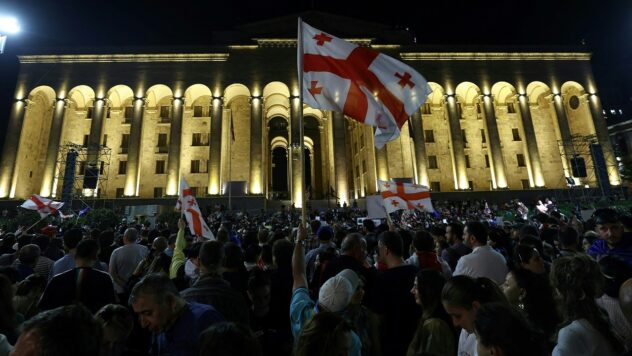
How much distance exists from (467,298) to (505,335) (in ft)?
2.06

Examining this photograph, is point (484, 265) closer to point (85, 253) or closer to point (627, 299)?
point (627, 299)

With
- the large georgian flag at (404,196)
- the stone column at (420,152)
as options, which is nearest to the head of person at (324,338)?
the large georgian flag at (404,196)

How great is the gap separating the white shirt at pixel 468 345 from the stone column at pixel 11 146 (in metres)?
39.7

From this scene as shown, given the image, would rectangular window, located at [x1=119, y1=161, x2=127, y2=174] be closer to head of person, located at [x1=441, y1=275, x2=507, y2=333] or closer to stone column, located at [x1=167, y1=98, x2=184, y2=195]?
stone column, located at [x1=167, y1=98, x2=184, y2=195]

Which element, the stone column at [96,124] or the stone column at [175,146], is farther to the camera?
the stone column at [96,124]

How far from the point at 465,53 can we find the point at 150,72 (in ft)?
111

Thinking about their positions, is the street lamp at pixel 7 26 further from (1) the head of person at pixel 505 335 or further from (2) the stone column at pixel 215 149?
(1) the head of person at pixel 505 335

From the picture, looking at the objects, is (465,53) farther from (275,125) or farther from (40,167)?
(40,167)

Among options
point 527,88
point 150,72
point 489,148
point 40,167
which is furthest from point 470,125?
point 40,167

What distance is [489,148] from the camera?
3416 centimetres

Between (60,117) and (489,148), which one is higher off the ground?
(60,117)

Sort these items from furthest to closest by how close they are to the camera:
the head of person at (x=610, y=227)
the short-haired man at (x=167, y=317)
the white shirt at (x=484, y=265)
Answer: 1. the head of person at (x=610, y=227)
2. the white shirt at (x=484, y=265)
3. the short-haired man at (x=167, y=317)

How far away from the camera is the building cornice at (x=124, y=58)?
33094mm

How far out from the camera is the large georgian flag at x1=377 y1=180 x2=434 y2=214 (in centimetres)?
952
